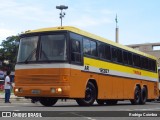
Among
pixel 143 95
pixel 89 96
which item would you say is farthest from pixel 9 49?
pixel 89 96

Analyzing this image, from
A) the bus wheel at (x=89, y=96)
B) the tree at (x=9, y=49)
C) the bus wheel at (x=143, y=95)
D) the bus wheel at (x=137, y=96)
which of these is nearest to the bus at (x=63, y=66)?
the bus wheel at (x=89, y=96)

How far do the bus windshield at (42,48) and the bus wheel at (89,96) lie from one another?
2.17 metres

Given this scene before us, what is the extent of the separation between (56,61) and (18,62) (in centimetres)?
183

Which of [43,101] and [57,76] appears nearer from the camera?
[57,76]

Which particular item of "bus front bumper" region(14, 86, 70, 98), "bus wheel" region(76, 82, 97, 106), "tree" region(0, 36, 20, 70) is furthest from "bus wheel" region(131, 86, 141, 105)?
"tree" region(0, 36, 20, 70)

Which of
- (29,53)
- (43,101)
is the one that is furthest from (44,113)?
(43,101)

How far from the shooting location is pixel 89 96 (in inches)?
746

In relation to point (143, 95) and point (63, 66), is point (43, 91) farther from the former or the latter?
point (143, 95)

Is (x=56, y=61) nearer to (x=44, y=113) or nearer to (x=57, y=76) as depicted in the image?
(x=57, y=76)

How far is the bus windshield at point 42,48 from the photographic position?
17.4 metres

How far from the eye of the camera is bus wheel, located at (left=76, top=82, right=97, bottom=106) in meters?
18.6

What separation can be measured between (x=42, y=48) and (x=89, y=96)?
2965 millimetres

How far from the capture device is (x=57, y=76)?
57.3ft

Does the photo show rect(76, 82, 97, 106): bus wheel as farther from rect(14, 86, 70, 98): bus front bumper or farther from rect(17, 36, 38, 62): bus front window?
rect(17, 36, 38, 62): bus front window
